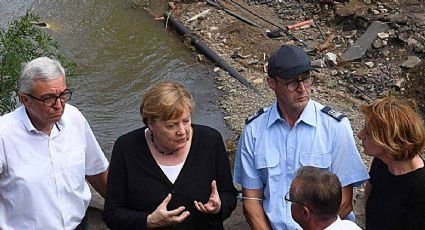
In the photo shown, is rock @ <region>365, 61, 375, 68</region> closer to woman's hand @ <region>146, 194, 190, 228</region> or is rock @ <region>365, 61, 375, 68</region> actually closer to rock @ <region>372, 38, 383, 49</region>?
rock @ <region>372, 38, 383, 49</region>

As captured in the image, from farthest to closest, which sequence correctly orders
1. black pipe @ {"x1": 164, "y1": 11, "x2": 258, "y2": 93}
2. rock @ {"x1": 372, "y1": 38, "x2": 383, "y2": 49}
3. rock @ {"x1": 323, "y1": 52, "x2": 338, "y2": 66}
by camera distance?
rock @ {"x1": 372, "y1": 38, "x2": 383, "y2": 49} → rock @ {"x1": 323, "y1": 52, "x2": 338, "y2": 66} → black pipe @ {"x1": 164, "y1": 11, "x2": 258, "y2": 93}

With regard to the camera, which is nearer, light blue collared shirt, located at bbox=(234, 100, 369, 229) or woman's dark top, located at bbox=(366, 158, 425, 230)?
woman's dark top, located at bbox=(366, 158, 425, 230)

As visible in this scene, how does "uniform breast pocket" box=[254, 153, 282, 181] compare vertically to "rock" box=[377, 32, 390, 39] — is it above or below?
above

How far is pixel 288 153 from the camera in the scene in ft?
13.3

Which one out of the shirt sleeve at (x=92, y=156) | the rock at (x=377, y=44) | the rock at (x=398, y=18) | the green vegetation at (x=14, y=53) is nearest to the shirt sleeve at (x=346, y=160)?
the shirt sleeve at (x=92, y=156)

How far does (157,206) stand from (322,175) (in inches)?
40.7

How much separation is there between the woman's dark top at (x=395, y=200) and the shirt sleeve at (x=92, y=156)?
1.63 metres

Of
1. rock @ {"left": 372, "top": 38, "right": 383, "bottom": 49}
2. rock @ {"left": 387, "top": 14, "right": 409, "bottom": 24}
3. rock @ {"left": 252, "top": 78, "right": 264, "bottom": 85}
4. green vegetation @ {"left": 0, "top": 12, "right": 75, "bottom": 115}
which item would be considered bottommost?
rock @ {"left": 252, "top": 78, "right": 264, "bottom": 85}

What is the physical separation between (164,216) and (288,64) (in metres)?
1.13

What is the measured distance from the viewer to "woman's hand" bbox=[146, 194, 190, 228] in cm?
366

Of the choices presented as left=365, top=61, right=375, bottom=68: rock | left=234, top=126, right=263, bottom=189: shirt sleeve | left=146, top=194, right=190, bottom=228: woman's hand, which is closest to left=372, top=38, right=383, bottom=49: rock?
left=365, top=61, right=375, bottom=68: rock

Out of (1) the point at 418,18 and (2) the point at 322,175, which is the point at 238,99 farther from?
(2) the point at 322,175

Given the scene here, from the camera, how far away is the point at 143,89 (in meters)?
10.7

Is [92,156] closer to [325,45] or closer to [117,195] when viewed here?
[117,195]
